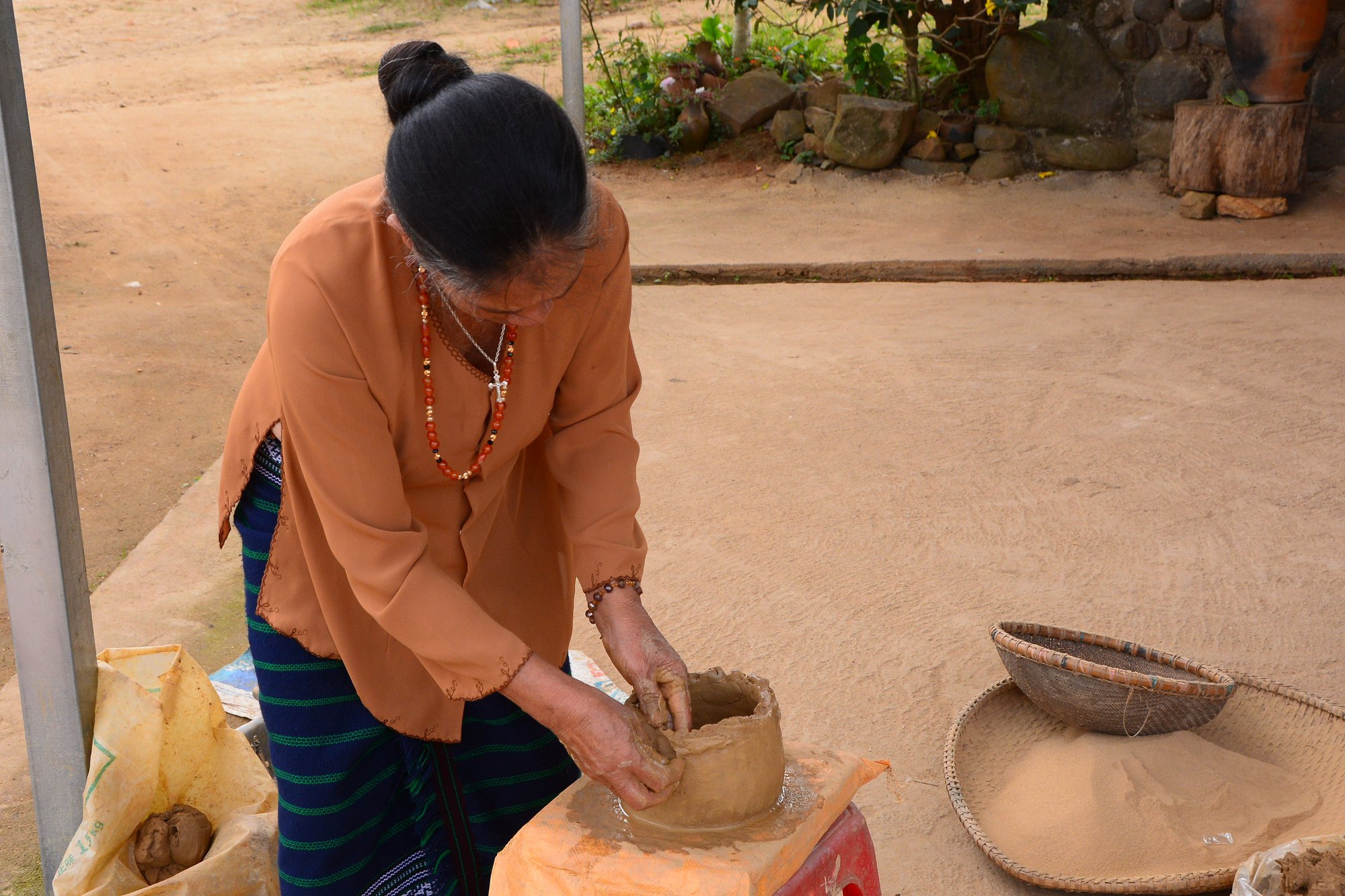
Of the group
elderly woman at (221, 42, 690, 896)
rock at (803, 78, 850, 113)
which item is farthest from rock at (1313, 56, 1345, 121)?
elderly woman at (221, 42, 690, 896)

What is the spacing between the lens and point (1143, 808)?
2.18 metres

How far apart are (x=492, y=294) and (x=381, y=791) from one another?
875mm

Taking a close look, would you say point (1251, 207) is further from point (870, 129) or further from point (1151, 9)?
point (870, 129)

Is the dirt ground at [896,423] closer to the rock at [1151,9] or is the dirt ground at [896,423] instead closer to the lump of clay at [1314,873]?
the lump of clay at [1314,873]

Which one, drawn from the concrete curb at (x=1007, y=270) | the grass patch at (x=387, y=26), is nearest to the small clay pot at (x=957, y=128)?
the concrete curb at (x=1007, y=270)

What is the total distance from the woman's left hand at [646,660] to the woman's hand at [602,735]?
0.08 meters

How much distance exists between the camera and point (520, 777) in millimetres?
1939

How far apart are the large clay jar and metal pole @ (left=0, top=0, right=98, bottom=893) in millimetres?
5987

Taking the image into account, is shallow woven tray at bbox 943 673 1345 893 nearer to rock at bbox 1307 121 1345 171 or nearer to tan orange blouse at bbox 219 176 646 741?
tan orange blouse at bbox 219 176 646 741

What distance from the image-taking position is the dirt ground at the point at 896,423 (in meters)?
2.92

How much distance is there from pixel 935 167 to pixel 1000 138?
41 centimetres

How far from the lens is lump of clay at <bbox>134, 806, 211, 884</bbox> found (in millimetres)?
2057

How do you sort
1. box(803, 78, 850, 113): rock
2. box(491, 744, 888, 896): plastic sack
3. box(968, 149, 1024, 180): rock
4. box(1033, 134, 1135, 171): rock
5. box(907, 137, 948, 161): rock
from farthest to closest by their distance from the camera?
box(803, 78, 850, 113): rock → box(907, 137, 948, 161): rock → box(968, 149, 1024, 180): rock → box(1033, 134, 1135, 171): rock → box(491, 744, 888, 896): plastic sack

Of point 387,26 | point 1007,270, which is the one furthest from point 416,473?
point 387,26
